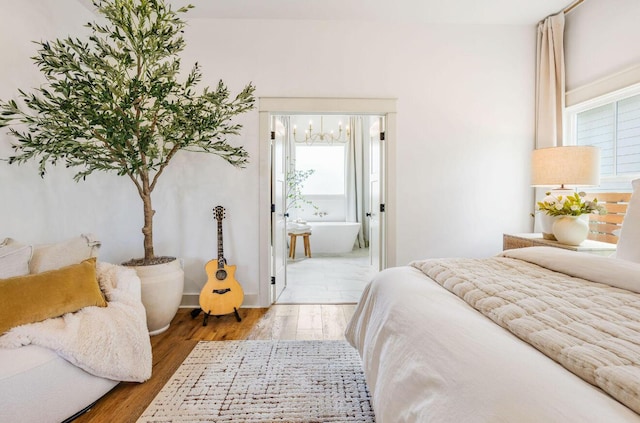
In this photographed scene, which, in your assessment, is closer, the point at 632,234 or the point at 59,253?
the point at 632,234

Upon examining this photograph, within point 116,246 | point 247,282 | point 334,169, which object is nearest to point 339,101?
point 247,282

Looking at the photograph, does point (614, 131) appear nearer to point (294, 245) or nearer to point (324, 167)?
point (294, 245)

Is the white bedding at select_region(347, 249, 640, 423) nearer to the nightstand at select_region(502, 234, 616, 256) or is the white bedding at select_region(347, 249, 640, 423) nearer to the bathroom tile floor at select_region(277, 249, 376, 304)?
the nightstand at select_region(502, 234, 616, 256)

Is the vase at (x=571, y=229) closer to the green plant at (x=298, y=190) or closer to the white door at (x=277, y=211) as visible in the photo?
the white door at (x=277, y=211)

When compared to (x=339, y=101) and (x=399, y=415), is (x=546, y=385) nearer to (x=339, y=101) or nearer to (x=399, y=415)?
(x=399, y=415)

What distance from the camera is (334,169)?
688 cm

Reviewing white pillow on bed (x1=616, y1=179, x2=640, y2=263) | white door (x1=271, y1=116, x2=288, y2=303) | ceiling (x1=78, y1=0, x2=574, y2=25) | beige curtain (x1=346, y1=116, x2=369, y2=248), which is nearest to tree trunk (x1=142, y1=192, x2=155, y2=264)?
white door (x1=271, y1=116, x2=288, y2=303)

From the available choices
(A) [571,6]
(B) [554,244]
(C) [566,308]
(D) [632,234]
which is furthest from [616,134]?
(C) [566,308]

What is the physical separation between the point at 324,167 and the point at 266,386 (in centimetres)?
548

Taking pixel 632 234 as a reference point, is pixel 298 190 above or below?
above

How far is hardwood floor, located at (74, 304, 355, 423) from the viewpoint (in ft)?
5.27

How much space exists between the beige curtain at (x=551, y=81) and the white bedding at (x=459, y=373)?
2233mm

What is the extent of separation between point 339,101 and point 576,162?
197cm

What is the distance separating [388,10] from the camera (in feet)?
9.39
